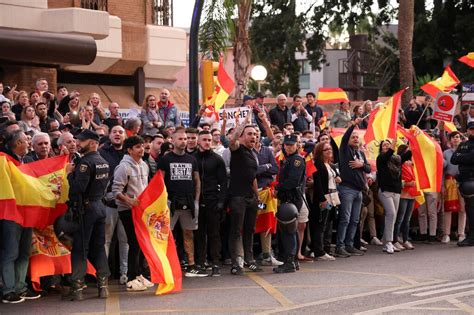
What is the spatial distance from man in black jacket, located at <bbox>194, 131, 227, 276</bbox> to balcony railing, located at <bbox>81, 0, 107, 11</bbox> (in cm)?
1185

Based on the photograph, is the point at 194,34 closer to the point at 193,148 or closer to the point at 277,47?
the point at 193,148

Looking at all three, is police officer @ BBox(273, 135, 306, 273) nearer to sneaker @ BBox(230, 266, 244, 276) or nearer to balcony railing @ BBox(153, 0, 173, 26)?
sneaker @ BBox(230, 266, 244, 276)

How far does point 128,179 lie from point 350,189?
4.88m

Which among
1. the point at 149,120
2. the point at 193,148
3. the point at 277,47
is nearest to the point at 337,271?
the point at 193,148

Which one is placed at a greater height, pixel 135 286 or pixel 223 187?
pixel 223 187

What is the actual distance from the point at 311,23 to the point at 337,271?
109 feet

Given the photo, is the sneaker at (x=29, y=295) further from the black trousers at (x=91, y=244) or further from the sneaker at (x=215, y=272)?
the sneaker at (x=215, y=272)

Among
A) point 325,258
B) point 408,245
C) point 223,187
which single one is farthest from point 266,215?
point 408,245

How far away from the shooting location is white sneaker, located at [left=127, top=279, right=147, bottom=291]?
12.3 m

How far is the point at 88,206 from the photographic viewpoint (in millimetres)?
11555

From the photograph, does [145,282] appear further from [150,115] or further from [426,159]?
→ [426,159]

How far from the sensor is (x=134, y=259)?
40.6 ft

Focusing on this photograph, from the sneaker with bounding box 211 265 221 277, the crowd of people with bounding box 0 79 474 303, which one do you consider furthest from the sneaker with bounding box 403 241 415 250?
the sneaker with bounding box 211 265 221 277

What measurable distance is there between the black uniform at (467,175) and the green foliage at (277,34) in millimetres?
28442
